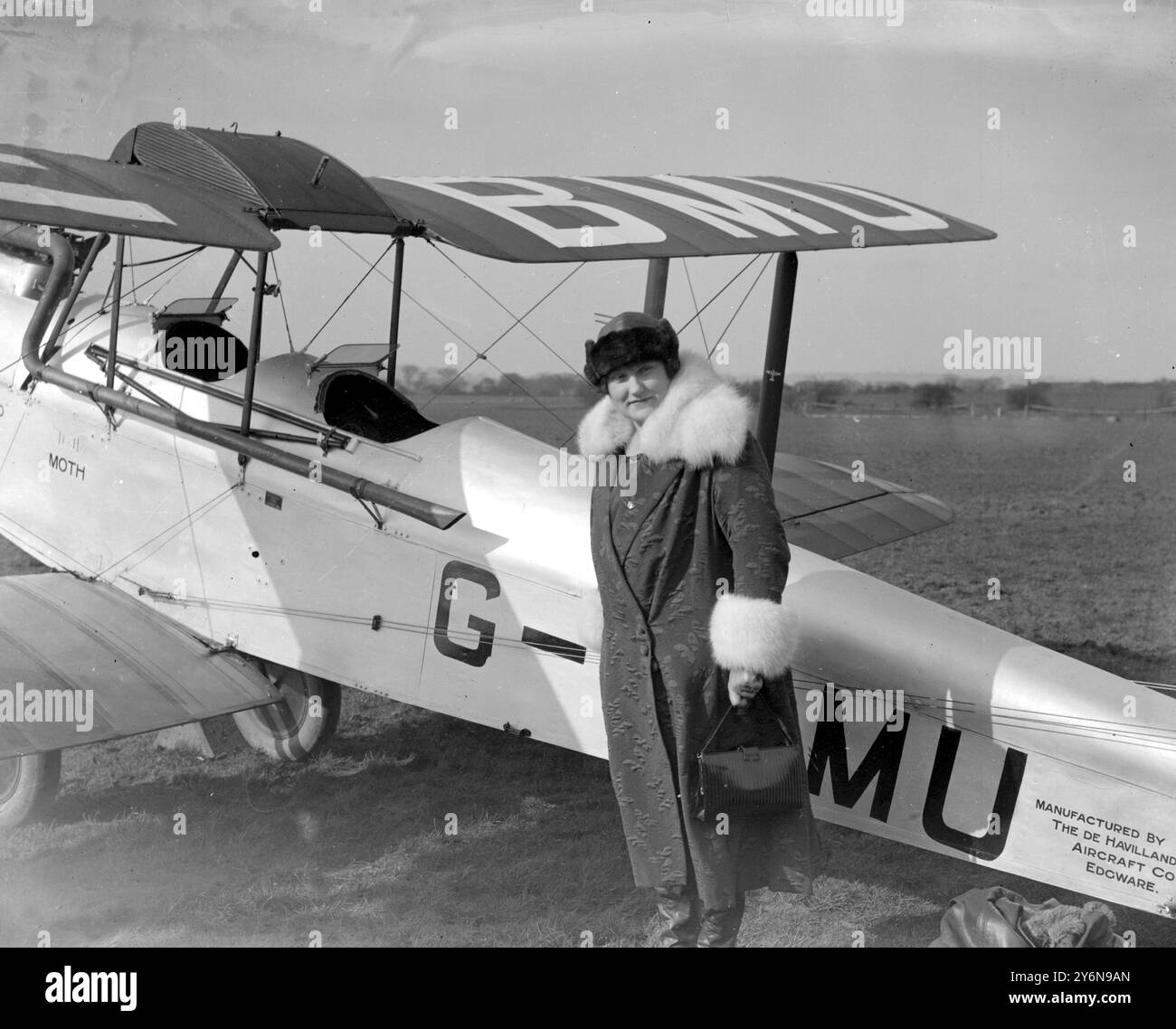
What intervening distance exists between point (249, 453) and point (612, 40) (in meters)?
7.35

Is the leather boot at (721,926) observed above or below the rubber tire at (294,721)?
above

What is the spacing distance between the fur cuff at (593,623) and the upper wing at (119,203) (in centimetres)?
142

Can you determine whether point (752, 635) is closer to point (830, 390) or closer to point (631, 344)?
point (631, 344)

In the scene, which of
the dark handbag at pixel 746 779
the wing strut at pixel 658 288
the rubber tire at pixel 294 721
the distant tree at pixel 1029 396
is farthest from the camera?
the distant tree at pixel 1029 396

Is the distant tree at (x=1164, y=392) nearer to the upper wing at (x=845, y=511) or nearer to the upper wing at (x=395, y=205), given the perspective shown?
the upper wing at (x=845, y=511)

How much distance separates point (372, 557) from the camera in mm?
4016

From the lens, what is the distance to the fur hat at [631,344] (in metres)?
2.81

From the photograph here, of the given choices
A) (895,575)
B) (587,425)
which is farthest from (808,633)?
(895,575)

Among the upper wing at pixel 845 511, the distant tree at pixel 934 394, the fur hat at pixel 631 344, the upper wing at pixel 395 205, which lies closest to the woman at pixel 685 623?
the fur hat at pixel 631 344

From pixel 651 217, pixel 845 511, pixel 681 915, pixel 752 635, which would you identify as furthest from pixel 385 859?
pixel 845 511

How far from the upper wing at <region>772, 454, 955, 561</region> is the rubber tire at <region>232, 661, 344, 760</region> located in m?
2.46

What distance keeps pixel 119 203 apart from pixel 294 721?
2.36m

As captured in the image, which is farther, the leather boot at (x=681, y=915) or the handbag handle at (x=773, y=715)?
the leather boot at (x=681, y=915)

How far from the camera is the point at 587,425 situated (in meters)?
3.07
